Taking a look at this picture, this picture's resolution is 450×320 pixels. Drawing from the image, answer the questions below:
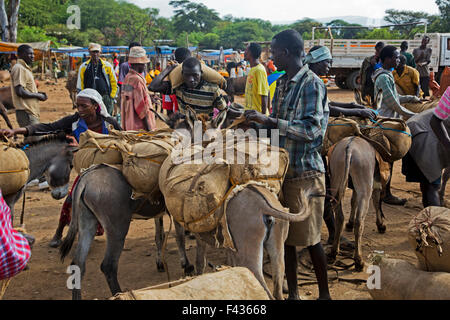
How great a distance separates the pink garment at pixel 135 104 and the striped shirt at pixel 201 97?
1.31 metres

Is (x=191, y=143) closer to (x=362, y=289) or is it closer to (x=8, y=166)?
(x=8, y=166)

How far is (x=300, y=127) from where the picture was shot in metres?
3.28

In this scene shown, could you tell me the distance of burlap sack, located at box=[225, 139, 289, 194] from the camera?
3.12 m

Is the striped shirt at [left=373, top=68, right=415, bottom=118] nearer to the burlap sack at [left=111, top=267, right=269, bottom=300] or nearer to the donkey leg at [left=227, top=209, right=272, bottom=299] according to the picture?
the donkey leg at [left=227, top=209, right=272, bottom=299]

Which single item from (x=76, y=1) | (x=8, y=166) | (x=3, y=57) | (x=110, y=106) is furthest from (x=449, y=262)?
(x=76, y=1)

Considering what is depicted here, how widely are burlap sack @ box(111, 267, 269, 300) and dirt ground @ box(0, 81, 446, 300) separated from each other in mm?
1910

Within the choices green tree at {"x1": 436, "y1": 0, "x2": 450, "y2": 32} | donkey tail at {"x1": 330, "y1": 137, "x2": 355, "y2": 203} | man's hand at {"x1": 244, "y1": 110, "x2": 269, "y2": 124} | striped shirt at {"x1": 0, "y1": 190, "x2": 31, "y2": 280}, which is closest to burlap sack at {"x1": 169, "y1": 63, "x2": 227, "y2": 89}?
donkey tail at {"x1": 330, "y1": 137, "x2": 355, "y2": 203}

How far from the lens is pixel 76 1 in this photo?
246 feet

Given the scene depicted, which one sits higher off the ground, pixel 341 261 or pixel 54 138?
pixel 54 138

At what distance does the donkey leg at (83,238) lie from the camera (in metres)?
3.85

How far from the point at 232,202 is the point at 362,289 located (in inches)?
81.9

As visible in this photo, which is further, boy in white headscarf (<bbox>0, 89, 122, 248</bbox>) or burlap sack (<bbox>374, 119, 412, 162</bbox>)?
burlap sack (<bbox>374, 119, 412, 162</bbox>)

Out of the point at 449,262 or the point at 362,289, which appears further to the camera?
the point at 362,289

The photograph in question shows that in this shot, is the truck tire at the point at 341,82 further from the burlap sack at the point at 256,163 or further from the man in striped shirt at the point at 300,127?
the burlap sack at the point at 256,163
